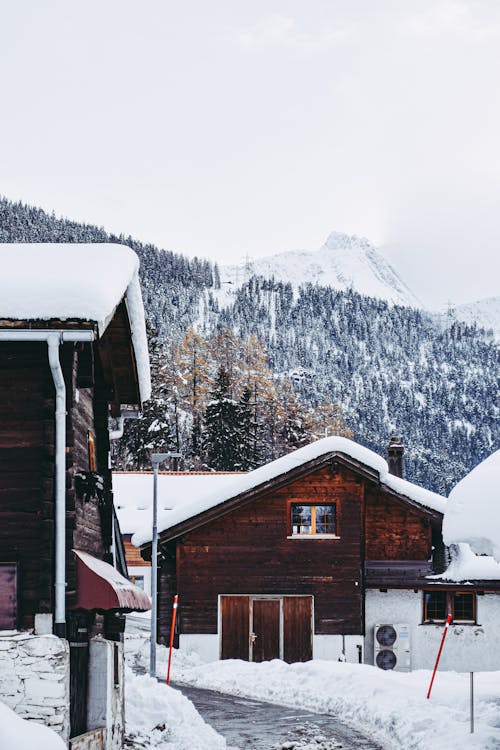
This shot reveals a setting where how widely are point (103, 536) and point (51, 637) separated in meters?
4.74

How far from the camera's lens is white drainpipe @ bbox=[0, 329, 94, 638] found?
40.2 feet

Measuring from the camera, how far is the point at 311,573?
113ft

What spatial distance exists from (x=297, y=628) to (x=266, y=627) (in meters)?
0.89

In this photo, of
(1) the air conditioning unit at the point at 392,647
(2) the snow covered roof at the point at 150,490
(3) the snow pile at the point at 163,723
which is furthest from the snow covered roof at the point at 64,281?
(2) the snow covered roof at the point at 150,490

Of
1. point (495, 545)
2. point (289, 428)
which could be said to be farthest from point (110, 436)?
point (289, 428)

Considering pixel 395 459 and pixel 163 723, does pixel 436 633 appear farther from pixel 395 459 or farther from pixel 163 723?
pixel 163 723

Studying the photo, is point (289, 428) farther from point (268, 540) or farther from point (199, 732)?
point (199, 732)

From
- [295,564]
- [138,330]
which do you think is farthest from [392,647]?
[138,330]

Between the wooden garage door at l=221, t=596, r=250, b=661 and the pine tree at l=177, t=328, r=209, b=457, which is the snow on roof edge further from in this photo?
the pine tree at l=177, t=328, r=209, b=457

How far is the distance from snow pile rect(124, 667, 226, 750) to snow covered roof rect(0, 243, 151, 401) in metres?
6.43

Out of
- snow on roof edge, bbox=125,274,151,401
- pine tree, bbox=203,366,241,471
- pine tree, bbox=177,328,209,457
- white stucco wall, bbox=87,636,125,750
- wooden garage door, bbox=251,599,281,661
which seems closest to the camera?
white stucco wall, bbox=87,636,125,750

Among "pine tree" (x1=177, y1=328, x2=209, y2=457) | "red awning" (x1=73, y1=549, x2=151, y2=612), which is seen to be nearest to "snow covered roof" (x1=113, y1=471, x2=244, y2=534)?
"red awning" (x1=73, y1=549, x2=151, y2=612)

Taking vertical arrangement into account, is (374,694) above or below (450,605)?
below

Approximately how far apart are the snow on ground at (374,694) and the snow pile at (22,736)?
6630mm
